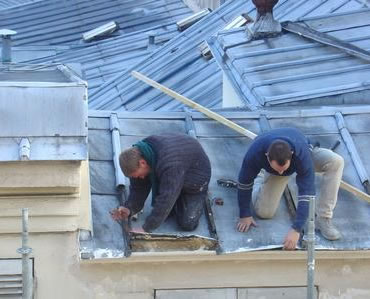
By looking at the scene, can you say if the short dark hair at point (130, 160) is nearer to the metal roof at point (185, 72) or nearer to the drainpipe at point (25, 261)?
the drainpipe at point (25, 261)

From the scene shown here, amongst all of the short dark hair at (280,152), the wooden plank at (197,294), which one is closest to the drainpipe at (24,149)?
the wooden plank at (197,294)

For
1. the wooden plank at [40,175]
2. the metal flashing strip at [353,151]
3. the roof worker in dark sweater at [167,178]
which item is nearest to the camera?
the wooden plank at [40,175]

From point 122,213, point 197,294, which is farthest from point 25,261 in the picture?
point 197,294

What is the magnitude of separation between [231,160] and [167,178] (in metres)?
1.45

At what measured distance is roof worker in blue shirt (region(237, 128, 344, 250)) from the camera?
32.7ft

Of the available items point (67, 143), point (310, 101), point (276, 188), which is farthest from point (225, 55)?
point (67, 143)

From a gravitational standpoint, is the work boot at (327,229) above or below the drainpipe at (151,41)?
below

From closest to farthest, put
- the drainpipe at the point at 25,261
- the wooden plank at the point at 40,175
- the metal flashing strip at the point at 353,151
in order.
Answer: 1. the drainpipe at the point at 25,261
2. the wooden plank at the point at 40,175
3. the metal flashing strip at the point at 353,151

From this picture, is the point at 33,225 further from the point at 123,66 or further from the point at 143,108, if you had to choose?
the point at 123,66

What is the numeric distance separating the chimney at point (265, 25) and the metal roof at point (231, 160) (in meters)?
3.11

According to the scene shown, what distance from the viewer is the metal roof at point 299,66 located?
13.1 metres

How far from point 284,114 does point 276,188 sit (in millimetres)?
1669

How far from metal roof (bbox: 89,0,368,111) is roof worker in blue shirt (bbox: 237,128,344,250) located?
5.65 meters

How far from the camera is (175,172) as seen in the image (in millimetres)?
9891
